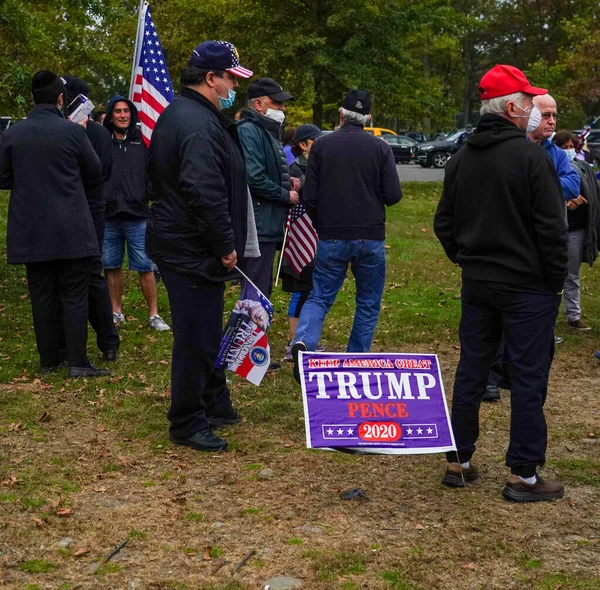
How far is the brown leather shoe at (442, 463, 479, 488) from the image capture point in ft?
17.9

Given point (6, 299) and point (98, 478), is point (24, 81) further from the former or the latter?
point (98, 478)

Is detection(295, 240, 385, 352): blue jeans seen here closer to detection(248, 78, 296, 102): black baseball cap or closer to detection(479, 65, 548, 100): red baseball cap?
detection(248, 78, 296, 102): black baseball cap

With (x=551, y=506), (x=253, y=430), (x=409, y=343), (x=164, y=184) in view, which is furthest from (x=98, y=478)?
(x=409, y=343)

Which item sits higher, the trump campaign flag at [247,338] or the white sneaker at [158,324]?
the trump campaign flag at [247,338]

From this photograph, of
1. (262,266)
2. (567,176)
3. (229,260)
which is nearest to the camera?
(229,260)

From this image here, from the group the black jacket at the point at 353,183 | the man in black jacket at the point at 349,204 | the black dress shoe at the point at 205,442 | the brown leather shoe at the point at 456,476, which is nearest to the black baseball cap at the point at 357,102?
the man in black jacket at the point at 349,204

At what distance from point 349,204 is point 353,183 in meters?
0.16

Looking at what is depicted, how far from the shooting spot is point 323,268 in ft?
24.7

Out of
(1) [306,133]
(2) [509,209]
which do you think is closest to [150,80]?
(1) [306,133]

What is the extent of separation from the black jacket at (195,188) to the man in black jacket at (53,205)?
→ 174 cm

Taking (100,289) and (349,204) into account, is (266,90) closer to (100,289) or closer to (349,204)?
(349,204)

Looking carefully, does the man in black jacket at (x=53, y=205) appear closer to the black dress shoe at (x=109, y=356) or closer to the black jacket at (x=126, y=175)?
the black dress shoe at (x=109, y=356)

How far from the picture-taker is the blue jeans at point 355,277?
291 inches

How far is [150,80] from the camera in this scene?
866 cm
